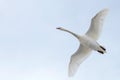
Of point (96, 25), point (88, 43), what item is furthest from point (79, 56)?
point (96, 25)

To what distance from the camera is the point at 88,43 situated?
2170 centimetres

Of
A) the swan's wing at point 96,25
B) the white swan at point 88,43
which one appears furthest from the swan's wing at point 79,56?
the swan's wing at point 96,25

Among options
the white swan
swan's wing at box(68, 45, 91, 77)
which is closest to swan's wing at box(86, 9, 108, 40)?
the white swan

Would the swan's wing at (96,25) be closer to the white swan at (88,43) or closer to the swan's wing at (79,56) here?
the white swan at (88,43)

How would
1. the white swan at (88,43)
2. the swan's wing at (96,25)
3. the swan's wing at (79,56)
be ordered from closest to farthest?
the white swan at (88,43) → the swan's wing at (96,25) → the swan's wing at (79,56)

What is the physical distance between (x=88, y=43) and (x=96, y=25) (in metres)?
1.88

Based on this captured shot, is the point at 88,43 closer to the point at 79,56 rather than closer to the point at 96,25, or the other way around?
the point at 96,25

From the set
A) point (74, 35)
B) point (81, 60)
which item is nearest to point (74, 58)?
point (81, 60)

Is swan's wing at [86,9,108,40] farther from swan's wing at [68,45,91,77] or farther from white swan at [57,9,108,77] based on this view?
swan's wing at [68,45,91,77]

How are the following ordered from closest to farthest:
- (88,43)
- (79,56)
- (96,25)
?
(88,43)
(96,25)
(79,56)

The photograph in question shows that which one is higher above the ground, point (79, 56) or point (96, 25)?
point (96, 25)

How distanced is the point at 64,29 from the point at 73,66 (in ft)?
11.6

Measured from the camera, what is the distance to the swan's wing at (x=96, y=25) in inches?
878

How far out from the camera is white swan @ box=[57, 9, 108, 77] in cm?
2172
